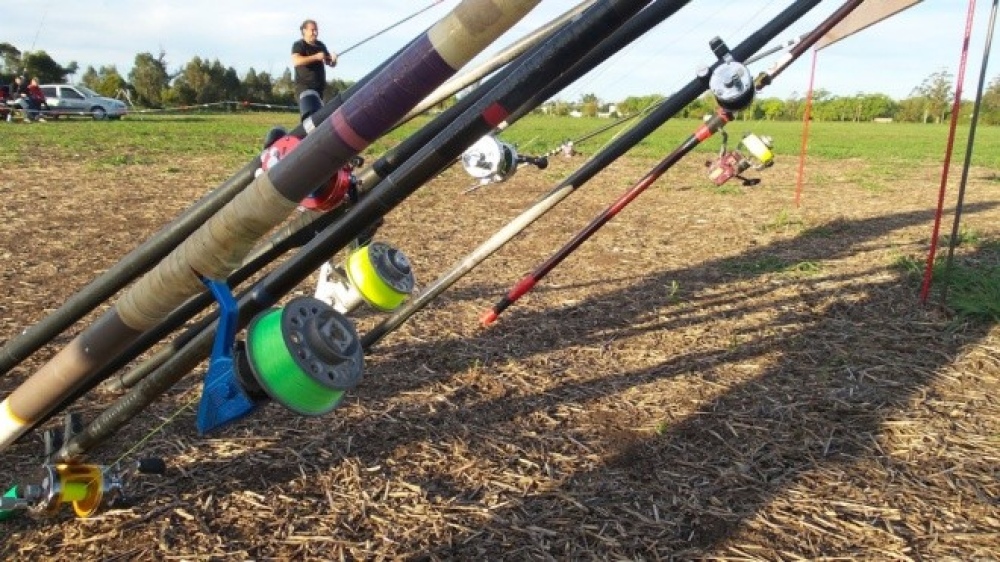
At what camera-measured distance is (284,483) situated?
2883 millimetres

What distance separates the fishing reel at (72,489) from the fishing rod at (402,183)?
0.08m

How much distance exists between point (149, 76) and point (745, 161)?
213 ft

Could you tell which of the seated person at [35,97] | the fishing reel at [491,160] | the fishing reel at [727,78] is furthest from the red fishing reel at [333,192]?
the seated person at [35,97]

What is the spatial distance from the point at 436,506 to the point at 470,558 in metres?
0.34

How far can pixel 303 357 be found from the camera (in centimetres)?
174

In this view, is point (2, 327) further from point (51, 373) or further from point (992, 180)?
point (992, 180)

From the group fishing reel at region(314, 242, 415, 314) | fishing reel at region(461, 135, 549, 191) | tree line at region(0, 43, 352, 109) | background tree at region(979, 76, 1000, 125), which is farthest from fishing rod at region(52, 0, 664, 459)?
background tree at region(979, 76, 1000, 125)

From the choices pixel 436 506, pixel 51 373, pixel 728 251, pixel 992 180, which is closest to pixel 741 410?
pixel 436 506

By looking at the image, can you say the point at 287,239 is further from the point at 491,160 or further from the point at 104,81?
the point at 104,81

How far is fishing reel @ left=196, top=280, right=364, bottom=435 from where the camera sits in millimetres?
1715

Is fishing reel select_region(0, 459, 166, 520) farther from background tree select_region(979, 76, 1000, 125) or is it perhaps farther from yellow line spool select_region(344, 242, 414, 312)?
background tree select_region(979, 76, 1000, 125)

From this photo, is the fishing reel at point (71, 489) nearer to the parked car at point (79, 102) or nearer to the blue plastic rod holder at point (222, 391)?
the blue plastic rod holder at point (222, 391)

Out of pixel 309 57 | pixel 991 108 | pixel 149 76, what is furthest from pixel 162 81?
pixel 991 108

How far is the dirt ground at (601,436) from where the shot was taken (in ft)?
8.48
